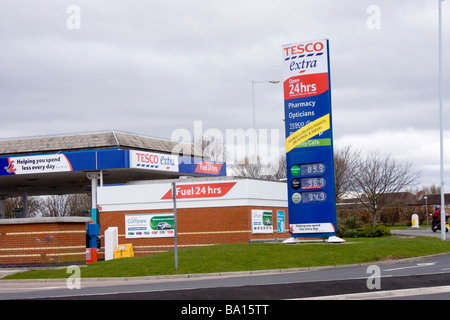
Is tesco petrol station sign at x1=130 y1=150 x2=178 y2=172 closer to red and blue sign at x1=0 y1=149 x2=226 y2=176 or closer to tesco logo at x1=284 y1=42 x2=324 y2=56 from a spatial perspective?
red and blue sign at x1=0 y1=149 x2=226 y2=176

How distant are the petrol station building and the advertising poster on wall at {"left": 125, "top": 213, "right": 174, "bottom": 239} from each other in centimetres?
6

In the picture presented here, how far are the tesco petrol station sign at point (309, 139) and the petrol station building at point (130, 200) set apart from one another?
19.3 ft

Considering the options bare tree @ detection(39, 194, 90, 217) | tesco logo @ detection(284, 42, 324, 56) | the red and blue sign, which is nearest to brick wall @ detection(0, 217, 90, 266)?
tesco logo @ detection(284, 42, 324, 56)

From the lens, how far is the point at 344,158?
205 ft

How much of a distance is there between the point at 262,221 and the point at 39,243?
13709mm

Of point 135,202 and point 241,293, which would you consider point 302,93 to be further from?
point 241,293

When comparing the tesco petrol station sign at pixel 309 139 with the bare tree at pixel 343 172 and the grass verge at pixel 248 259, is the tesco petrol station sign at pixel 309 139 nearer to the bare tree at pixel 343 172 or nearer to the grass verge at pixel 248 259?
the grass verge at pixel 248 259

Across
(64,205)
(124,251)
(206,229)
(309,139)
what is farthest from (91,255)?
(64,205)

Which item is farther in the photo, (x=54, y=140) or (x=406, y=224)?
(x=406, y=224)

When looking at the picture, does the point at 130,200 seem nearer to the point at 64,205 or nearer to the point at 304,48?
the point at 304,48

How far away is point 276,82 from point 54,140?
15.9 m

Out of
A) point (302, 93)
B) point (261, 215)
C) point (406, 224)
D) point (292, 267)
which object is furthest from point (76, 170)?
point (406, 224)

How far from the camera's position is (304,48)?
2870cm
